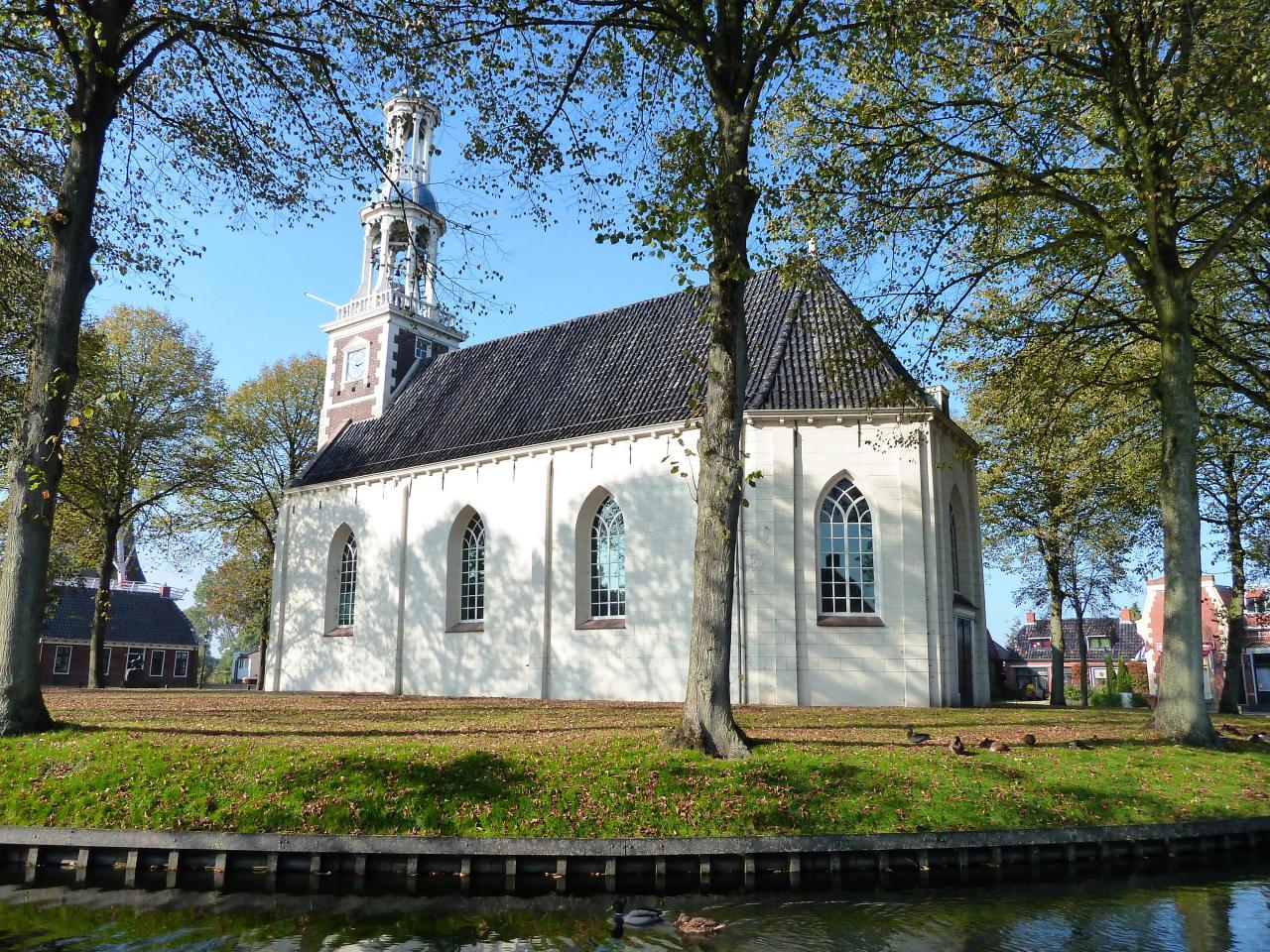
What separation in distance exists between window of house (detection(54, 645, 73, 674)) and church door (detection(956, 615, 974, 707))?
48.0m

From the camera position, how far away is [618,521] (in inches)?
964

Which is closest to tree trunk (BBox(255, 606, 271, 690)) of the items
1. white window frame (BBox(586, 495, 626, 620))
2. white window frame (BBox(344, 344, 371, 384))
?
white window frame (BBox(344, 344, 371, 384))

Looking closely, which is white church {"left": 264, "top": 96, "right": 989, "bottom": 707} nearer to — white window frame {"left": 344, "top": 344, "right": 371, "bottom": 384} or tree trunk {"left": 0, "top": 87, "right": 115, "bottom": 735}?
white window frame {"left": 344, "top": 344, "right": 371, "bottom": 384}

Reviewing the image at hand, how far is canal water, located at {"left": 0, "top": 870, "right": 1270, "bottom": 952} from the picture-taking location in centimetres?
762

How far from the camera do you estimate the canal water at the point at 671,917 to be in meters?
7.62

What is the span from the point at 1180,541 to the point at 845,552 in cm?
801

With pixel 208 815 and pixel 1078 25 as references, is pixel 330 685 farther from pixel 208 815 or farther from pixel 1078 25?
pixel 1078 25

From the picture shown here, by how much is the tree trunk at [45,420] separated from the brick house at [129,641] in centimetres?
4045

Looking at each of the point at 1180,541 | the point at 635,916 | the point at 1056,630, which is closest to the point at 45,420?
the point at 635,916

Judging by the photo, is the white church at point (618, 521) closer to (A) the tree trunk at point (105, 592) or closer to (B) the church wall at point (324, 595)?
(B) the church wall at point (324, 595)

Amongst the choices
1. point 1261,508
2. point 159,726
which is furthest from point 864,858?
point 1261,508

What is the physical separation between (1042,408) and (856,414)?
13.4 feet

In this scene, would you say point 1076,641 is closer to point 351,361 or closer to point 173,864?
point 351,361

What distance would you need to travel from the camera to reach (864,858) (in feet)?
33.6
